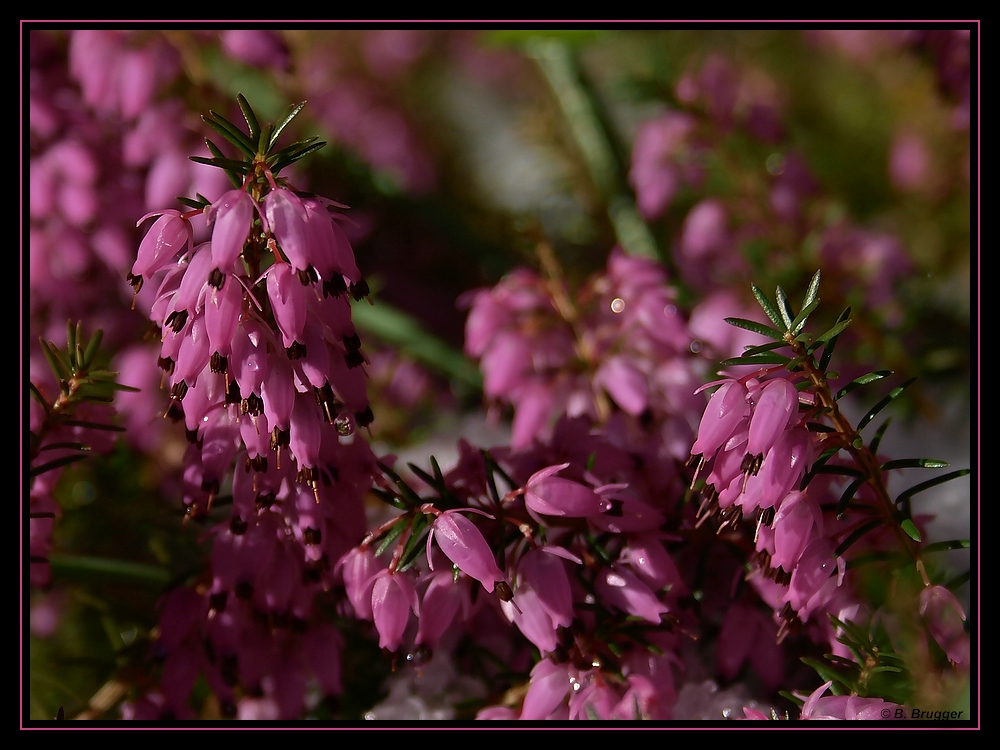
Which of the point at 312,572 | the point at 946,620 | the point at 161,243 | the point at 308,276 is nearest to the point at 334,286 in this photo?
the point at 308,276

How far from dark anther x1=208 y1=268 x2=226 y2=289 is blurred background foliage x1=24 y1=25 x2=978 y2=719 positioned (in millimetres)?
261

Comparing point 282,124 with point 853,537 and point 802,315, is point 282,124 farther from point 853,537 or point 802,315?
point 853,537

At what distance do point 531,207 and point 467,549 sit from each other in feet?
2.77

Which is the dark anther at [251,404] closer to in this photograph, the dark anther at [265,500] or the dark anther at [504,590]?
the dark anther at [265,500]

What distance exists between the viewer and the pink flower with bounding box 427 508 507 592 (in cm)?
52

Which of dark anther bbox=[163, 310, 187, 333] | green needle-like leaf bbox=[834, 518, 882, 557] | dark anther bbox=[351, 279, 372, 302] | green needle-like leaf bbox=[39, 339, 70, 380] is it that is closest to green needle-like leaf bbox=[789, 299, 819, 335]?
green needle-like leaf bbox=[834, 518, 882, 557]

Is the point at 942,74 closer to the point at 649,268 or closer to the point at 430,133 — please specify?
the point at 649,268

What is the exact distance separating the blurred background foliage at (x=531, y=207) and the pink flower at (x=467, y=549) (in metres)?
0.30

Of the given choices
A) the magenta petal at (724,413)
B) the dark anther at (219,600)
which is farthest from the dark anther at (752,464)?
the dark anther at (219,600)

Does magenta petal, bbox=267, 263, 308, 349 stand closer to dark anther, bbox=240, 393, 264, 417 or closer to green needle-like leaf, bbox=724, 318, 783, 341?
dark anther, bbox=240, 393, 264, 417

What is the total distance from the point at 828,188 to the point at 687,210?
0.34m

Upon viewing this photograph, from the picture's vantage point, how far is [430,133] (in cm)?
181

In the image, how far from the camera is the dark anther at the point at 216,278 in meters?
0.48

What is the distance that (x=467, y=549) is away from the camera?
1.70 feet
